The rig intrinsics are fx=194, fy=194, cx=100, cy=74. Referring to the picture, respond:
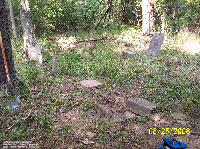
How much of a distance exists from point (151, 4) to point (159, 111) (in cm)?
795

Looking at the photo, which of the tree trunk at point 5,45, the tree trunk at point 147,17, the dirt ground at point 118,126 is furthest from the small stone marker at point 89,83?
the tree trunk at point 147,17

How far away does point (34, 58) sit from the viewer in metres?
8.87

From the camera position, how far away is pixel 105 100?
575 centimetres

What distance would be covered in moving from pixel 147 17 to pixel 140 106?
25.1ft

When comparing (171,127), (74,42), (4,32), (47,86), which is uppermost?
(4,32)

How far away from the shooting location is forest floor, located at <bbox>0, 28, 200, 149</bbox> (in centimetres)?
414

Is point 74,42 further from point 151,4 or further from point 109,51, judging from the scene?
point 151,4

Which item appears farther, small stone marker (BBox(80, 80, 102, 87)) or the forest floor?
small stone marker (BBox(80, 80, 102, 87))

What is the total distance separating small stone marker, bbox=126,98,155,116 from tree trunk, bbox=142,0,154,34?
7.09 m

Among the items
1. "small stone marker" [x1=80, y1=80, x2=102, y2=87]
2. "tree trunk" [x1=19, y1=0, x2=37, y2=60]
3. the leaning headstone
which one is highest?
"tree trunk" [x1=19, y1=0, x2=37, y2=60]

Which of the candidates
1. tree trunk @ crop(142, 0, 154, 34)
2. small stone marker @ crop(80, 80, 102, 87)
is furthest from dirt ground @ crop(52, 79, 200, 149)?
tree trunk @ crop(142, 0, 154, 34)

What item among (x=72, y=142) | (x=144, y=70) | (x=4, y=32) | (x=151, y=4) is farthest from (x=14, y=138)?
(x=151, y=4)
